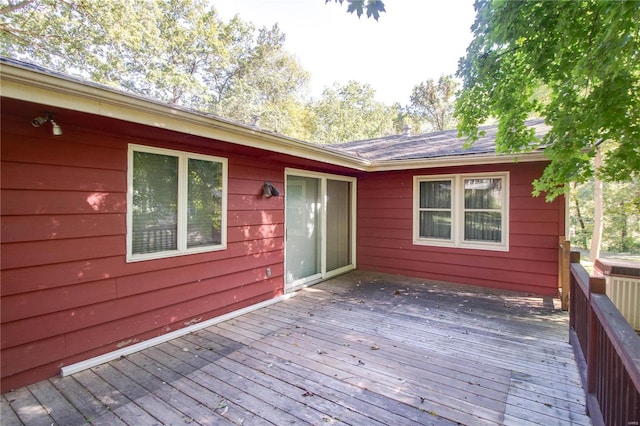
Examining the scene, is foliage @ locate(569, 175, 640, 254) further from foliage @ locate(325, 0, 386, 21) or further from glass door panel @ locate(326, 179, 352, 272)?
foliage @ locate(325, 0, 386, 21)

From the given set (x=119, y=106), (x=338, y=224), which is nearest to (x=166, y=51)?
(x=338, y=224)

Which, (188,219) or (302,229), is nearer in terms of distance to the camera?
(188,219)

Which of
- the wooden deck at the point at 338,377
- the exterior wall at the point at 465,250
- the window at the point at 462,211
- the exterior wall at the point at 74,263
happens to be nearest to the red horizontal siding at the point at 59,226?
the exterior wall at the point at 74,263

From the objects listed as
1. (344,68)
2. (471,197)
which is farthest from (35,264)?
(344,68)

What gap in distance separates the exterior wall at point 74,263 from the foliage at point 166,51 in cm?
588

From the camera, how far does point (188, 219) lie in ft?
11.9

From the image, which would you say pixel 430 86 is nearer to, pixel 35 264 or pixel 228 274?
pixel 228 274

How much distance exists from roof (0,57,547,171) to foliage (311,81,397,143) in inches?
680

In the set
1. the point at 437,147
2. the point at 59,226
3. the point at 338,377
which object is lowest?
the point at 338,377

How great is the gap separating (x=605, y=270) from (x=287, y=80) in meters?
18.8

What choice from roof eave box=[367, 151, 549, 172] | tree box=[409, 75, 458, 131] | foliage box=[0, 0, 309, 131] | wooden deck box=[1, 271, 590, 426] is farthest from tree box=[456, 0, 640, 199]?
tree box=[409, 75, 458, 131]

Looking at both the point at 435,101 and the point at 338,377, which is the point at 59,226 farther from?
the point at 435,101

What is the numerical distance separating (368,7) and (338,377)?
3020 mm

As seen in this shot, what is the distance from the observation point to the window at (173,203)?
3.15 meters
